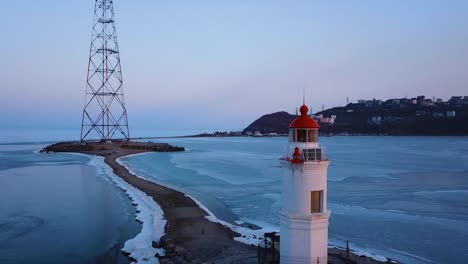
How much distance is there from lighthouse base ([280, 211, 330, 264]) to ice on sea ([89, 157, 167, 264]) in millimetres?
5226

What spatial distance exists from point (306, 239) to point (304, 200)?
67cm

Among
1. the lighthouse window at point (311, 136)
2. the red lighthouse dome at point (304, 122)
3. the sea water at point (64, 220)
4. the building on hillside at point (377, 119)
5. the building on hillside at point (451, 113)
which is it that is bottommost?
the sea water at point (64, 220)

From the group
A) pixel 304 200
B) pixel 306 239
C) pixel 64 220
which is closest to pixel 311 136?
pixel 304 200

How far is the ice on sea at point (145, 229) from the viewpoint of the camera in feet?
39.1

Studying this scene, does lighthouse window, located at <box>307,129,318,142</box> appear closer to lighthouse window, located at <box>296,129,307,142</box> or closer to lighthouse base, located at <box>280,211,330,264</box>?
lighthouse window, located at <box>296,129,307,142</box>

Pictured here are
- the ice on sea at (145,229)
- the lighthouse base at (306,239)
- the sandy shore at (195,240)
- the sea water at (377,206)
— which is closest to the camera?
the lighthouse base at (306,239)

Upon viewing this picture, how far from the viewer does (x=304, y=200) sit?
7305 millimetres

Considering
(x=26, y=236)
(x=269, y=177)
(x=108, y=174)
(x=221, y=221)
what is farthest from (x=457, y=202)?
(x=108, y=174)

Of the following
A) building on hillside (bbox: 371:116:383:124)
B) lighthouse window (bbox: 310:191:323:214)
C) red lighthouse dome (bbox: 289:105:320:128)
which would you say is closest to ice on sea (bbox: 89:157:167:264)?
lighthouse window (bbox: 310:191:323:214)

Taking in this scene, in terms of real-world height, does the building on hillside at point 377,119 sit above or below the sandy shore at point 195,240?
above

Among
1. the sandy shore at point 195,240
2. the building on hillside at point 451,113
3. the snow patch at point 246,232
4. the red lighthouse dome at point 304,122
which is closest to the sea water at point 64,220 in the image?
the sandy shore at point 195,240

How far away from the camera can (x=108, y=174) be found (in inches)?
1251

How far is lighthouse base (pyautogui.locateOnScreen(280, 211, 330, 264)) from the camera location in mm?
7238

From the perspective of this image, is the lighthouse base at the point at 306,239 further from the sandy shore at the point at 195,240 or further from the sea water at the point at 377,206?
the sea water at the point at 377,206
